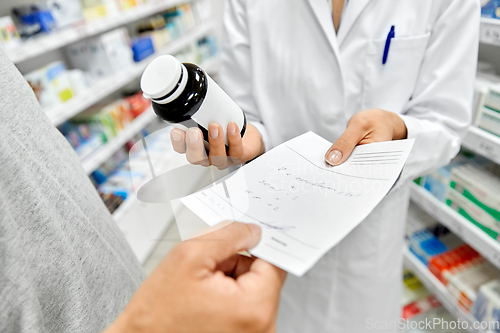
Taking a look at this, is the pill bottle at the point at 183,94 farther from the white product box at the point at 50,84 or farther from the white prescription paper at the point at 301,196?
the white product box at the point at 50,84

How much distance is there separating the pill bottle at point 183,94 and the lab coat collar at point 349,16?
0.47 meters

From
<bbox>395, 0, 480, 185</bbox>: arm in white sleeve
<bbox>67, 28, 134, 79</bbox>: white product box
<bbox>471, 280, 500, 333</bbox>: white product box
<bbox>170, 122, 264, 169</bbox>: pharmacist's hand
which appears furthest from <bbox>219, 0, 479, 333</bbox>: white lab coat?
<bbox>67, 28, 134, 79</bbox>: white product box

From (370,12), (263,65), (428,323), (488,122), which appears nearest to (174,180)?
(263,65)

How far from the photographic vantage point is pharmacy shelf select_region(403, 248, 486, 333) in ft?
4.27

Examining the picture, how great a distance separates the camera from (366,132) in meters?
0.69

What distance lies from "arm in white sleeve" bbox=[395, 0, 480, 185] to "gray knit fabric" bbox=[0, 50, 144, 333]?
2.38ft

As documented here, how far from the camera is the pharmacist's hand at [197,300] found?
36cm

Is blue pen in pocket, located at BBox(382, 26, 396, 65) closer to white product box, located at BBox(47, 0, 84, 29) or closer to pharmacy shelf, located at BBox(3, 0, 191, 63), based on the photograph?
pharmacy shelf, located at BBox(3, 0, 191, 63)

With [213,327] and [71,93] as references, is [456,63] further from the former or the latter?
[71,93]

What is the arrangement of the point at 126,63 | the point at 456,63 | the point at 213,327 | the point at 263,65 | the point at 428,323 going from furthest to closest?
the point at 126,63 → the point at 428,323 → the point at 263,65 → the point at 456,63 → the point at 213,327

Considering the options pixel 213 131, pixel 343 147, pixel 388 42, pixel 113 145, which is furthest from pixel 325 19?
pixel 113 145

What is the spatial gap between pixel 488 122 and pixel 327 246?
1040 millimetres

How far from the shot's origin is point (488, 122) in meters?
1.10

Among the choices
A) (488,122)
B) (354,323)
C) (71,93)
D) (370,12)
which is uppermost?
(370,12)
